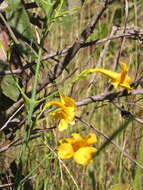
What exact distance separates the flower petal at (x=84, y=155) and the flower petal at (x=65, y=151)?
1 cm

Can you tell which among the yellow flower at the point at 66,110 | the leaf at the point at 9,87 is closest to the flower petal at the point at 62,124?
the yellow flower at the point at 66,110

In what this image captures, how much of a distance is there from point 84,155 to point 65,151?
0.05 m

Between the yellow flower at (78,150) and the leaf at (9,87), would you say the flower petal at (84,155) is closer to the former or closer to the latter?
the yellow flower at (78,150)

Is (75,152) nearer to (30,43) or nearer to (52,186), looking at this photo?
(30,43)

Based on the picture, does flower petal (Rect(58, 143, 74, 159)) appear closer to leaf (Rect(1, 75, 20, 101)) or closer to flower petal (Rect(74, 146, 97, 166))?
flower petal (Rect(74, 146, 97, 166))

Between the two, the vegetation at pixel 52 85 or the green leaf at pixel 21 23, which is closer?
the vegetation at pixel 52 85

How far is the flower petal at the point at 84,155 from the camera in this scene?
0.84m

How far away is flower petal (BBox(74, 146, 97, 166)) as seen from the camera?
84cm

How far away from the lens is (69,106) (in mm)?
899

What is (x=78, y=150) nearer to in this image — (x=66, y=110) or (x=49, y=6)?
(x=66, y=110)

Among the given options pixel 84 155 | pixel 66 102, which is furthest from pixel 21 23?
pixel 84 155

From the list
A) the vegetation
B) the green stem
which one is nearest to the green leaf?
the vegetation

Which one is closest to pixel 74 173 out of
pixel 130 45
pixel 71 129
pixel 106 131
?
pixel 71 129

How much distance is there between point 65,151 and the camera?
900mm
